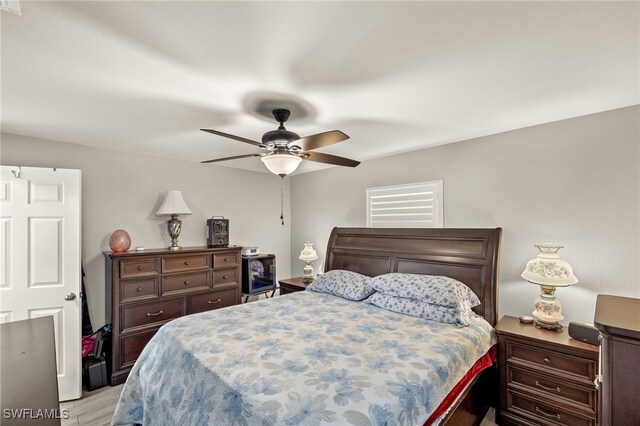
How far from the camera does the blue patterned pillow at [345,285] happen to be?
2934mm

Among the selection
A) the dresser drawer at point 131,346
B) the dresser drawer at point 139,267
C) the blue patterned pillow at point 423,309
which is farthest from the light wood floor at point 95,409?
the dresser drawer at point 139,267

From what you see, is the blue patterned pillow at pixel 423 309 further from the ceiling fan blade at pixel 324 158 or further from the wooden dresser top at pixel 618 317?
the ceiling fan blade at pixel 324 158

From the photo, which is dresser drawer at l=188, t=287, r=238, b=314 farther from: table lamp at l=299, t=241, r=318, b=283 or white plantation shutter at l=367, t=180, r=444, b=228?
white plantation shutter at l=367, t=180, r=444, b=228

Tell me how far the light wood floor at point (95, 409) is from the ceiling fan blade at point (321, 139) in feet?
8.32

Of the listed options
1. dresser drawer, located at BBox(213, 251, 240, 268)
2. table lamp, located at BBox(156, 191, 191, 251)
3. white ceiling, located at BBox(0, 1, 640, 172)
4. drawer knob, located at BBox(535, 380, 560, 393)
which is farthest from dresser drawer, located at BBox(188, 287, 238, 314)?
drawer knob, located at BBox(535, 380, 560, 393)

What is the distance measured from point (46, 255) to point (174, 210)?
1.22 meters

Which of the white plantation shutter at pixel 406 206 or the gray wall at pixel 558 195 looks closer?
the gray wall at pixel 558 195

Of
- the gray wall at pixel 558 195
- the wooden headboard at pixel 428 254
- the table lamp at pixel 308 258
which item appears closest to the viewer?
the gray wall at pixel 558 195

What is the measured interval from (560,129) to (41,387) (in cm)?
370

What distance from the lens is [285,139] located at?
2.04m

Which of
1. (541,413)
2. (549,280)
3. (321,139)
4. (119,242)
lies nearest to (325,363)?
(321,139)

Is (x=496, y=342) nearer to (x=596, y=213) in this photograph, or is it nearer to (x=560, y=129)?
(x=596, y=213)

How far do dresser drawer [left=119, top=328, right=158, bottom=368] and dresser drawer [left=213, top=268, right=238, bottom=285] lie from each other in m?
0.90

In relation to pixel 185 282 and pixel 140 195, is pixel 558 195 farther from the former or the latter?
pixel 140 195
